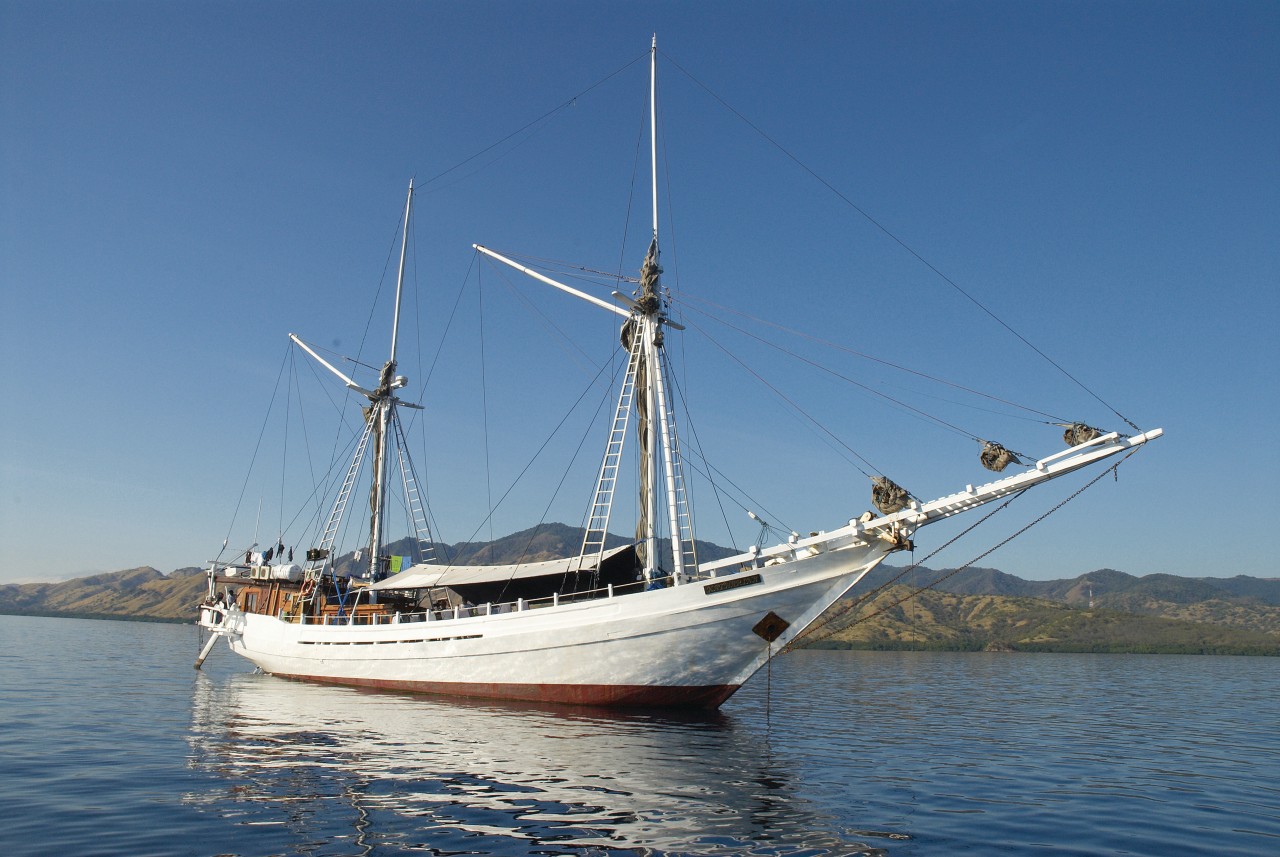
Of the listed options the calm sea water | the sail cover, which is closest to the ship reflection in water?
the calm sea water

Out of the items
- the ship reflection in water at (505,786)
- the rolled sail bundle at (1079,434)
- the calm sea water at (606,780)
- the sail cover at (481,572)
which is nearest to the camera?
the ship reflection in water at (505,786)

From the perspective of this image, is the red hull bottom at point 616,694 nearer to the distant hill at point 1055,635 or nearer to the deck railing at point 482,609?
the deck railing at point 482,609

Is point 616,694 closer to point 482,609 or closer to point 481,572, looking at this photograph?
point 482,609

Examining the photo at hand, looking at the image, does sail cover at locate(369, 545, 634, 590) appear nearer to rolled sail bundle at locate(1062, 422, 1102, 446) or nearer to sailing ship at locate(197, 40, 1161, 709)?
sailing ship at locate(197, 40, 1161, 709)

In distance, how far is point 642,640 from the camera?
2955 centimetres

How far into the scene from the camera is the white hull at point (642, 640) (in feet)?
93.0

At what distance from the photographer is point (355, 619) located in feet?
144

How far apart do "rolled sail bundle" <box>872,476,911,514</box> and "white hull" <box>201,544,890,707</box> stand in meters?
1.44

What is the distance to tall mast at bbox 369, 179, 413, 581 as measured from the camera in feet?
178

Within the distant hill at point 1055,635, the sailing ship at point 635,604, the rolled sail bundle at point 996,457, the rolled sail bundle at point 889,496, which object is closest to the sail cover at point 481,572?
the sailing ship at point 635,604

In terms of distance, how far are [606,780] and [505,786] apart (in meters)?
2.28

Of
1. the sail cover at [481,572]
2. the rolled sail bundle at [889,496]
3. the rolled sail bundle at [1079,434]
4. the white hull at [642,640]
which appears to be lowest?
the white hull at [642,640]

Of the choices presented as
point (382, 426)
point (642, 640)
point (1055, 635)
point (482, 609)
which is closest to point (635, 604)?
point (642, 640)

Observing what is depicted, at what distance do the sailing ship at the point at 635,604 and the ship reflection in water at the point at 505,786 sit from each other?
2.68 meters
